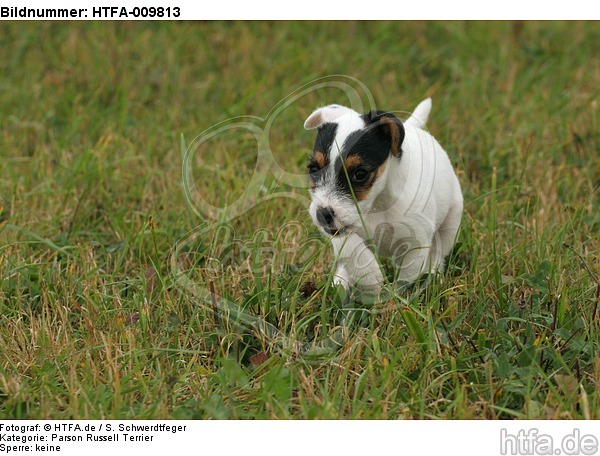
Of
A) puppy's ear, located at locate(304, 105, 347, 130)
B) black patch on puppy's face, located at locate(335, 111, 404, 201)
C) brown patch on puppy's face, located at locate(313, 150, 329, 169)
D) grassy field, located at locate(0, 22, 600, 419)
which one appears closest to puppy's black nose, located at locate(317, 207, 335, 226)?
black patch on puppy's face, located at locate(335, 111, 404, 201)

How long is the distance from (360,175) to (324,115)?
0.49 meters

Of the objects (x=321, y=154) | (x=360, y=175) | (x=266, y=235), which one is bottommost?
(x=266, y=235)

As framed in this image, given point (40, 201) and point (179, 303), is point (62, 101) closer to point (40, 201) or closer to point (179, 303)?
point (40, 201)

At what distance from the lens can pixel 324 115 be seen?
4.37 metres

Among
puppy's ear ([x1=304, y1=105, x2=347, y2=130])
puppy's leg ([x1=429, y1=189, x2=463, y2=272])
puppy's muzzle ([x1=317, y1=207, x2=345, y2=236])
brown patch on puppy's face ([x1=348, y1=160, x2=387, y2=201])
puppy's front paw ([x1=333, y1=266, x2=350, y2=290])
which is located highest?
puppy's ear ([x1=304, y1=105, x2=347, y2=130])

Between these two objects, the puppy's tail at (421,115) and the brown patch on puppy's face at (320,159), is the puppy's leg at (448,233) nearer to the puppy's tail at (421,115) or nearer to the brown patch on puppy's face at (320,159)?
the puppy's tail at (421,115)

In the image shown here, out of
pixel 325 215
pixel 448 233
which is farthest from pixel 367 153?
pixel 448 233

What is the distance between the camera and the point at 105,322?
165 inches

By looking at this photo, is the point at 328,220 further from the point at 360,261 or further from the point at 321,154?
the point at 360,261

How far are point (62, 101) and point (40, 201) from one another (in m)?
1.76

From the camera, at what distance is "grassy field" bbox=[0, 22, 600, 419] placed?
3.69m

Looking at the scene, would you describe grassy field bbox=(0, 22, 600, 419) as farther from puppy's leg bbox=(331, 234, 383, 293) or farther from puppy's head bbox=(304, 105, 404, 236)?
puppy's head bbox=(304, 105, 404, 236)
